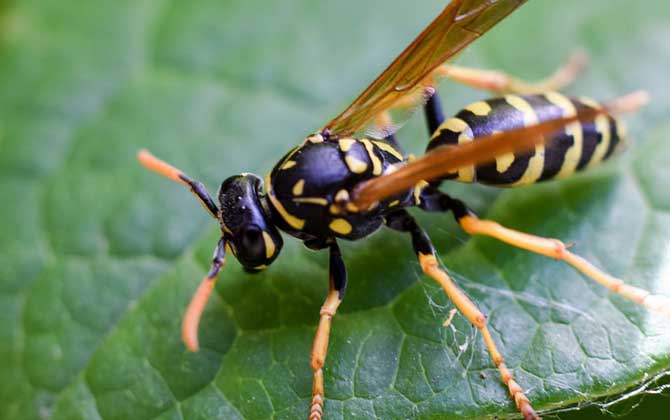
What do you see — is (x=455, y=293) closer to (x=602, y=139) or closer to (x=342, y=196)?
(x=342, y=196)

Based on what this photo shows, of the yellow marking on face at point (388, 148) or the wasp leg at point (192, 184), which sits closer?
the wasp leg at point (192, 184)

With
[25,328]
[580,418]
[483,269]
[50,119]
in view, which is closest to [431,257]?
[483,269]

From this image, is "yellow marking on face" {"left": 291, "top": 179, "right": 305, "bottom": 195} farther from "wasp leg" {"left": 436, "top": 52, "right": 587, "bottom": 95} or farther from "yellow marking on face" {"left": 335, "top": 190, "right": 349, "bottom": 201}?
"wasp leg" {"left": 436, "top": 52, "right": 587, "bottom": 95}

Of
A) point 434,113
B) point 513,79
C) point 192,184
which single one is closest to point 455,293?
point 434,113

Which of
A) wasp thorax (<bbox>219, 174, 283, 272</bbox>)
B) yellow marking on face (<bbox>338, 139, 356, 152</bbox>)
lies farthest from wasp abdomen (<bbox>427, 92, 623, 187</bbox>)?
wasp thorax (<bbox>219, 174, 283, 272</bbox>)

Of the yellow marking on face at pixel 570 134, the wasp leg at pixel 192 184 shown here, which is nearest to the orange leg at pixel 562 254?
the yellow marking on face at pixel 570 134

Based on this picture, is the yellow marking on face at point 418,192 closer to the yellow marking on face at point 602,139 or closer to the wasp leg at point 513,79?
the wasp leg at point 513,79
